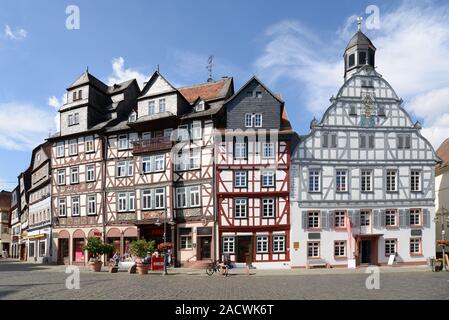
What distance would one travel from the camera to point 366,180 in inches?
1214

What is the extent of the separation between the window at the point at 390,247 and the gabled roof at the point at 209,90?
16.9 metres

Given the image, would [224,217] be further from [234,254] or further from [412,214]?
[412,214]

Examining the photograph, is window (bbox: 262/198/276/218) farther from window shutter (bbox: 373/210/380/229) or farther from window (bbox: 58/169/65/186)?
window (bbox: 58/169/65/186)

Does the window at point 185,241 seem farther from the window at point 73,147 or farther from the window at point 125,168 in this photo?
the window at point 73,147

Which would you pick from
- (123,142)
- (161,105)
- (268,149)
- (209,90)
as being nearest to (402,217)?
(268,149)

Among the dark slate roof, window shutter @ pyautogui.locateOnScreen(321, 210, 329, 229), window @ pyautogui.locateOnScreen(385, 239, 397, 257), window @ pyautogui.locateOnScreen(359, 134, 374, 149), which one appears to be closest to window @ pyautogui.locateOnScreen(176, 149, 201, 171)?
window shutter @ pyautogui.locateOnScreen(321, 210, 329, 229)

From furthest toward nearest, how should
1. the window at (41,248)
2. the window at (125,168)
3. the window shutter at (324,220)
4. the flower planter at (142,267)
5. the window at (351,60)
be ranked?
the window at (41,248), the window at (351,60), the window at (125,168), the window shutter at (324,220), the flower planter at (142,267)

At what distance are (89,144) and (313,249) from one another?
21.1 m

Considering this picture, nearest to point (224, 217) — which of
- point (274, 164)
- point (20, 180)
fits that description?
point (274, 164)

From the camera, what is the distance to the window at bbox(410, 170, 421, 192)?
1222 inches

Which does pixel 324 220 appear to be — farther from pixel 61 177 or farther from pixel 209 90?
pixel 61 177

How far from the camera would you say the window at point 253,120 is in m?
30.8

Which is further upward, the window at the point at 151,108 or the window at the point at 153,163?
the window at the point at 151,108

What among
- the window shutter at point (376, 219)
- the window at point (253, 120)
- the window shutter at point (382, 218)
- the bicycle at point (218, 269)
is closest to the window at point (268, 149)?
the window at point (253, 120)
